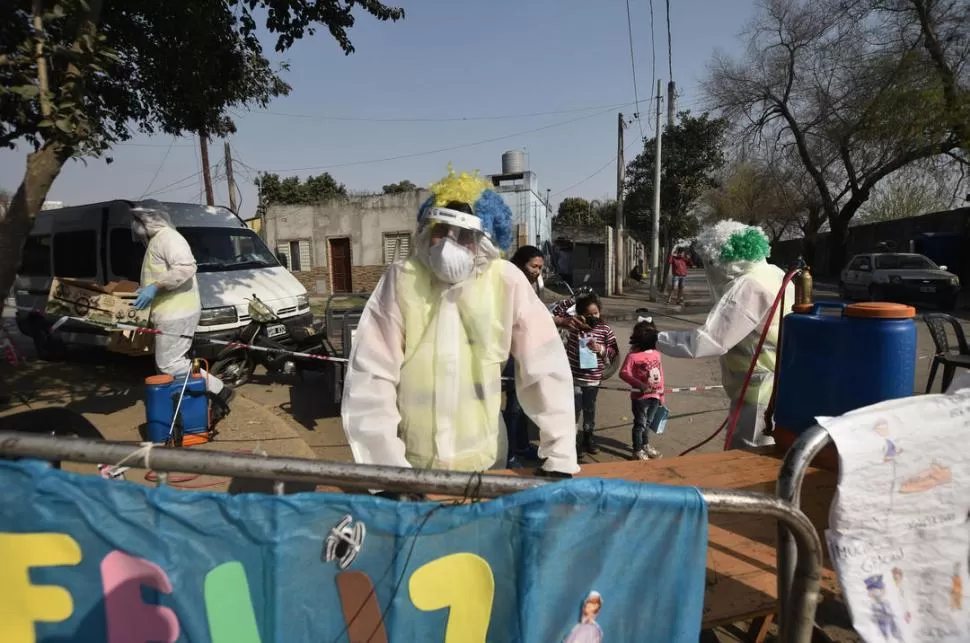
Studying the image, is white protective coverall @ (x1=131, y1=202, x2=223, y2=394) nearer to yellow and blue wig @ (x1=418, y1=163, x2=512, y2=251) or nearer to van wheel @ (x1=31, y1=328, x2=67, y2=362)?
yellow and blue wig @ (x1=418, y1=163, x2=512, y2=251)

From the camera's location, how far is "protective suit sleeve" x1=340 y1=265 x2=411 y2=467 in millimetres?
1755

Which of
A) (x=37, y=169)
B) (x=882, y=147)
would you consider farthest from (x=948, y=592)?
(x=882, y=147)

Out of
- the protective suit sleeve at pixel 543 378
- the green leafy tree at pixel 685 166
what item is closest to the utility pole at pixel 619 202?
the green leafy tree at pixel 685 166

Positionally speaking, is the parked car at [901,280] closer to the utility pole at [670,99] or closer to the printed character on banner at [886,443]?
the utility pole at [670,99]

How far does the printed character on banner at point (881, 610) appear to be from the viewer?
1.53m

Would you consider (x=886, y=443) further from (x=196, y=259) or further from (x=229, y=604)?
(x=196, y=259)

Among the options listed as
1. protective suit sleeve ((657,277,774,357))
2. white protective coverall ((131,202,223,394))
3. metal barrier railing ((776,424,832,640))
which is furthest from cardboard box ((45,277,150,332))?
metal barrier railing ((776,424,832,640))

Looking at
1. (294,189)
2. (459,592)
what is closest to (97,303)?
(459,592)

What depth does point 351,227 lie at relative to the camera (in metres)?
19.3

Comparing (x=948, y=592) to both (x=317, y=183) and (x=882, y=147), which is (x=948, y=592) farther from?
(x=317, y=183)

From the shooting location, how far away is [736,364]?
122 inches

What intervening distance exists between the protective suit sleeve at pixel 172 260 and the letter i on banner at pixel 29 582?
375cm

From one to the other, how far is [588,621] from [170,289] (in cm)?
474

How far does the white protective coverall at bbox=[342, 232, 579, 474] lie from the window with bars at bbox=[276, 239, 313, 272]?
19499 millimetres
